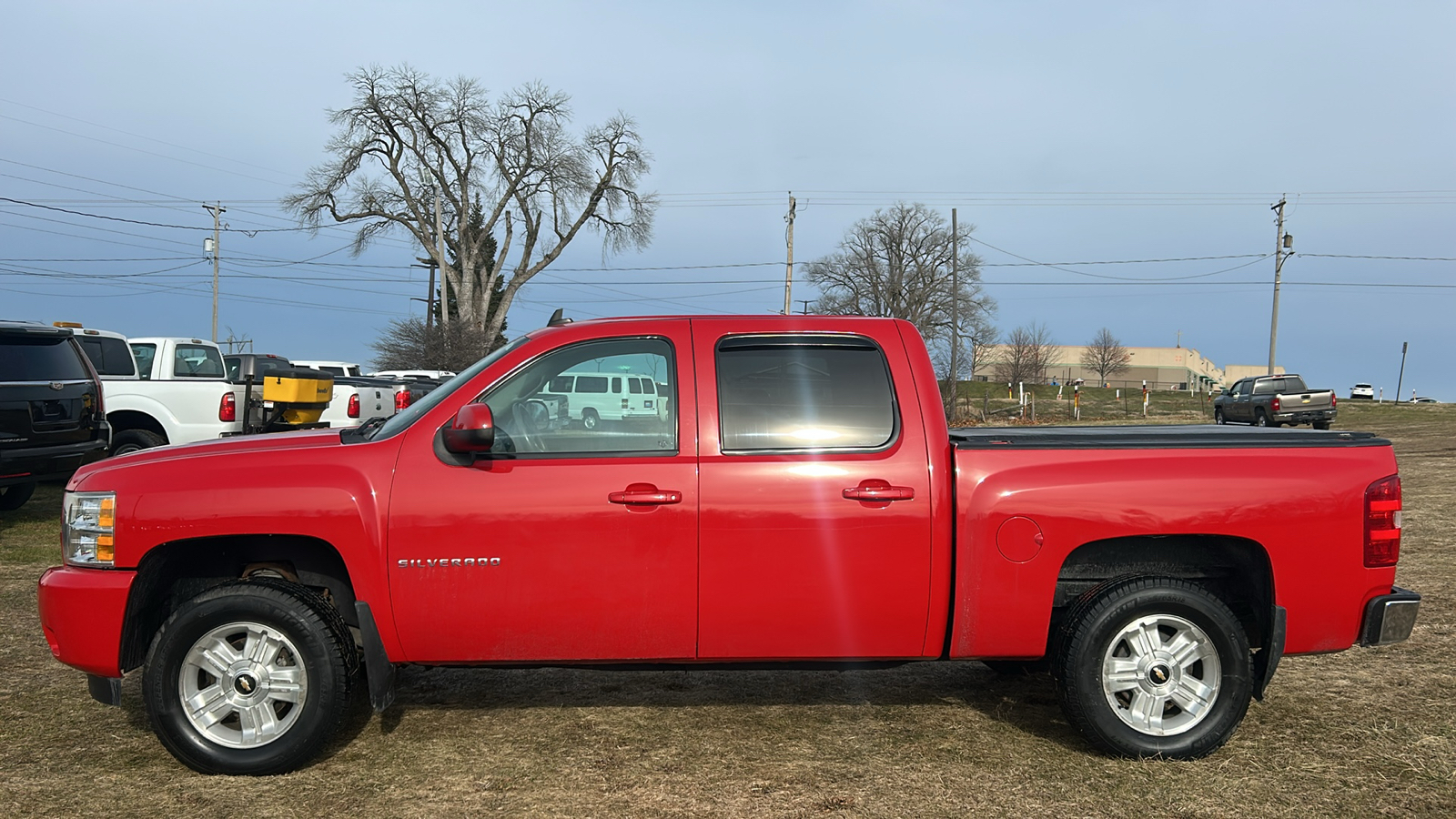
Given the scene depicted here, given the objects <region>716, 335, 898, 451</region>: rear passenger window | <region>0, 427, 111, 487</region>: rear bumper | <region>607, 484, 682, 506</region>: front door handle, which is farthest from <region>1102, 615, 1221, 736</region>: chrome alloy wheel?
<region>0, 427, 111, 487</region>: rear bumper

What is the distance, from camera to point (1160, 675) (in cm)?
406

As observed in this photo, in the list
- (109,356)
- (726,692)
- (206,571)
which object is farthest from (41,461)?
(726,692)

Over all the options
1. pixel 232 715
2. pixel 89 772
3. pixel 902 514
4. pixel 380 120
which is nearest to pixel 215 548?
pixel 232 715

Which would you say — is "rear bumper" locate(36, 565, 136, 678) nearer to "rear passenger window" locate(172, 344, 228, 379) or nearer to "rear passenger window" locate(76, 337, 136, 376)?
"rear passenger window" locate(76, 337, 136, 376)

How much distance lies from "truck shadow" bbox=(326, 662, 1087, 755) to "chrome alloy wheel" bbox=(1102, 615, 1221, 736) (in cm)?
47

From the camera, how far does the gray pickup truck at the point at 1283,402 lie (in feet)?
103

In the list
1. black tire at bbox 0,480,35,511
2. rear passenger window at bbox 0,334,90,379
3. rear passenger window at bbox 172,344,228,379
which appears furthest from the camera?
rear passenger window at bbox 172,344,228,379

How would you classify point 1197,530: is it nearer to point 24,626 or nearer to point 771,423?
point 771,423

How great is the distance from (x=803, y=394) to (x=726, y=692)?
73.0 inches

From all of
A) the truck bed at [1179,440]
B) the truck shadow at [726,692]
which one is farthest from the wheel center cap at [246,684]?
the truck bed at [1179,440]

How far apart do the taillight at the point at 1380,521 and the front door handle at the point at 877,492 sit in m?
1.82

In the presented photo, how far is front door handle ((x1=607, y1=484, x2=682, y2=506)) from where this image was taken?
12.7ft

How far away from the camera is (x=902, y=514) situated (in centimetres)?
390

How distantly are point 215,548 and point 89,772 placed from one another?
97cm
